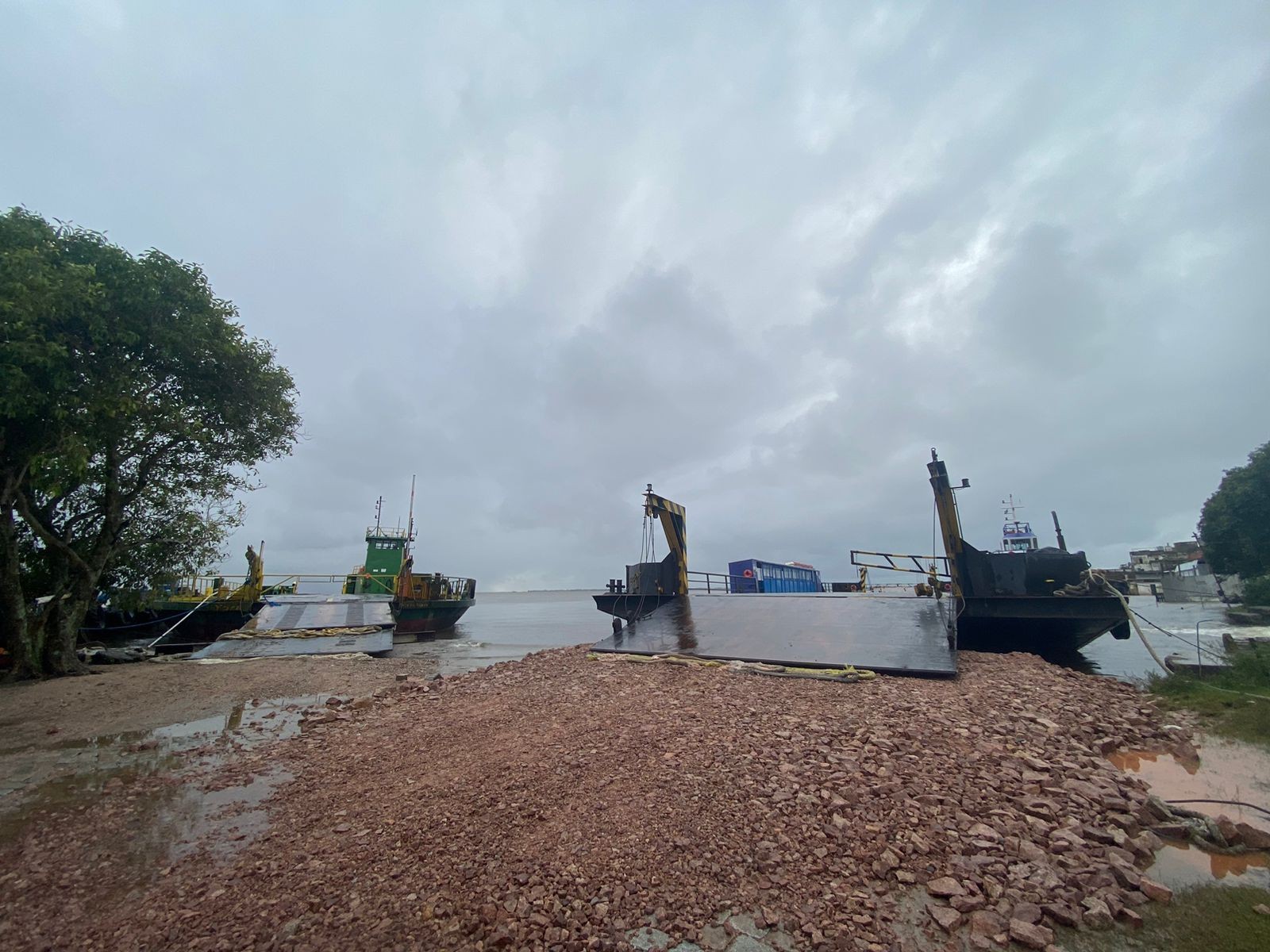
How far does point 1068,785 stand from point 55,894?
6716mm

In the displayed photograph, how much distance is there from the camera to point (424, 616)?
27.8 m

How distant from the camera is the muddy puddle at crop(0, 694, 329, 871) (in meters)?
4.04

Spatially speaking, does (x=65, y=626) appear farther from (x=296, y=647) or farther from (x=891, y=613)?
(x=891, y=613)

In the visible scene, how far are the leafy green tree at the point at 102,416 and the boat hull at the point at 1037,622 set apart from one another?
1649cm

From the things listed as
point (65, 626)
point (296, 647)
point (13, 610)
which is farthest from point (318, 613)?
point (13, 610)

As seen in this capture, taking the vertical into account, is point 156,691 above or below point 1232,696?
above

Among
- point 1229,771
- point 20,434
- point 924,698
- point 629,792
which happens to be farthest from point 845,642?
point 20,434

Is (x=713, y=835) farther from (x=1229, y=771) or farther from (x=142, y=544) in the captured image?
(x=142, y=544)

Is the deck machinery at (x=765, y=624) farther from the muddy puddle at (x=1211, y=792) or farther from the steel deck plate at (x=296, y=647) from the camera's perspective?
the steel deck plate at (x=296, y=647)

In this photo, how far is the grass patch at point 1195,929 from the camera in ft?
9.29

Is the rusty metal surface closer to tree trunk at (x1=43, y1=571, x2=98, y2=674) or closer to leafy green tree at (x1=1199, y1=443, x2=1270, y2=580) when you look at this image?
tree trunk at (x1=43, y1=571, x2=98, y2=674)

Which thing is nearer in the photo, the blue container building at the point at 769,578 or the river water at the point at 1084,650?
the river water at the point at 1084,650

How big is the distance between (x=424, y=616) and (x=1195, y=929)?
2845 centimetres

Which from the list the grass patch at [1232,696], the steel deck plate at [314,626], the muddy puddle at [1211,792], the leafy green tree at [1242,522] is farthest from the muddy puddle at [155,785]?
the leafy green tree at [1242,522]
